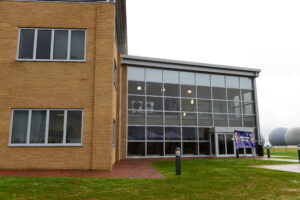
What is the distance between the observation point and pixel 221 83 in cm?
2442

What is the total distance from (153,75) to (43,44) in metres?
12.0

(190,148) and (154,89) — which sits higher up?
(154,89)

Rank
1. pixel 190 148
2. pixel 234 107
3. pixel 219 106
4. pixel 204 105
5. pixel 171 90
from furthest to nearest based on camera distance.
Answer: pixel 234 107, pixel 219 106, pixel 204 105, pixel 171 90, pixel 190 148

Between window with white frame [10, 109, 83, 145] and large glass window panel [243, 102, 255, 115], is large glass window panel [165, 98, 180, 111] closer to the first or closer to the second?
large glass window panel [243, 102, 255, 115]

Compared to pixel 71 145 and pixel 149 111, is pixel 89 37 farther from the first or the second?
pixel 149 111

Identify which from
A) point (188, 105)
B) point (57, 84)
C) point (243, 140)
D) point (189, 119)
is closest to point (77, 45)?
point (57, 84)

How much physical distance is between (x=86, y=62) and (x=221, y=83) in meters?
16.5

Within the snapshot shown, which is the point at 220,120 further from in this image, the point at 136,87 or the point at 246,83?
the point at 136,87

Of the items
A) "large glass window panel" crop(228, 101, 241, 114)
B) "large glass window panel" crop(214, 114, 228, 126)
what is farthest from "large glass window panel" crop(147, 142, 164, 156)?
"large glass window panel" crop(228, 101, 241, 114)

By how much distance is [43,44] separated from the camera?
1170cm

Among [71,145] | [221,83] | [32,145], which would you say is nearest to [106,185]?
[71,145]

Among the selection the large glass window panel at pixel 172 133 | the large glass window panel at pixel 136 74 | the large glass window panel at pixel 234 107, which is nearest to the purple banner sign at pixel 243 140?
the large glass window panel at pixel 172 133

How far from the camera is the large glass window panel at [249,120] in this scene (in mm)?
24477

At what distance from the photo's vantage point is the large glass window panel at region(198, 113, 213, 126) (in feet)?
75.0
